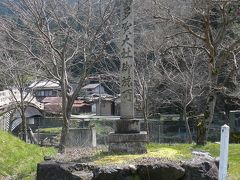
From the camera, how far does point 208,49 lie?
16.3 metres

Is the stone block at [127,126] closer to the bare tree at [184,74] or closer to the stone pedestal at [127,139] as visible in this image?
the stone pedestal at [127,139]

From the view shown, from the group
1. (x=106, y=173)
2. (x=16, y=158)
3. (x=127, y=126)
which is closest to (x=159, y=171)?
(x=106, y=173)

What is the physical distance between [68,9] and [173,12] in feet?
16.6

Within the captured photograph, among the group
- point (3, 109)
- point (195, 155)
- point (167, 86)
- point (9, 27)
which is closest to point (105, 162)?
point (195, 155)

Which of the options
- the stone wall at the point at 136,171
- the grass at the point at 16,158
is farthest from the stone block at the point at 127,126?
the grass at the point at 16,158

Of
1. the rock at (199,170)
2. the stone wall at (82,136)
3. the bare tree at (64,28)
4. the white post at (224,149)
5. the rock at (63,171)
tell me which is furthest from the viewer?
the stone wall at (82,136)

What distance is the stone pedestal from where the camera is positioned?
835 cm

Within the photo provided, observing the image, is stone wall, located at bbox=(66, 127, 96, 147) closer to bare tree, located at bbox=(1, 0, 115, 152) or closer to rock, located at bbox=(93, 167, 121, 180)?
bare tree, located at bbox=(1, 0, 115, 152)

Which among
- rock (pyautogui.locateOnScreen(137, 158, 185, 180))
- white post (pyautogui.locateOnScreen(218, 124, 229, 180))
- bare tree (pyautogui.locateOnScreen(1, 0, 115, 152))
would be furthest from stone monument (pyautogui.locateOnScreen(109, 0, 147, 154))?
white post (pyautogui.locateOnScreen(218, 124, 229, 180))

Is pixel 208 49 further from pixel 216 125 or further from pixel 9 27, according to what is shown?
pixel 216 125

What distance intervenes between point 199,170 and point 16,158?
6.48m

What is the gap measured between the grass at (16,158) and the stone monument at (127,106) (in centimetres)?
317

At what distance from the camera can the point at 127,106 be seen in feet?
28.3

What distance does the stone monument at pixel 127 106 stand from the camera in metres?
8.37
